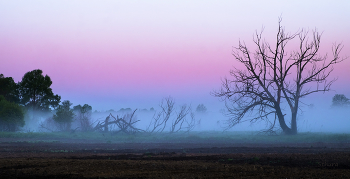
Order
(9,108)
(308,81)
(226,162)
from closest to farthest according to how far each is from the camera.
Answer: (226,162)
(308,81)
(9,108)

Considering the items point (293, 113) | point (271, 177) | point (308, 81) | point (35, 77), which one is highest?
point (35, 77)

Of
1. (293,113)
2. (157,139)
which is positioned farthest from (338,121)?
(157,139)

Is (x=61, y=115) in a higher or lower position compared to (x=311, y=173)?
higher

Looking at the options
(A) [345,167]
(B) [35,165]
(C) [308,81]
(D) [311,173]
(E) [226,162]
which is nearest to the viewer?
(D) [311,173]

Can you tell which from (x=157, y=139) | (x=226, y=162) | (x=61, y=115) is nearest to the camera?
(x=226, y=162)

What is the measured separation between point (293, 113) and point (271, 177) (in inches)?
957

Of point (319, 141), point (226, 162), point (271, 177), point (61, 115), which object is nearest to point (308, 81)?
point (319, 141)

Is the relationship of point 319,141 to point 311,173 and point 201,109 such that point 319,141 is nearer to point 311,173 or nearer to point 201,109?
point 311,173

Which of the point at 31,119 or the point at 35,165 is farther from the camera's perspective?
the point at 31,119

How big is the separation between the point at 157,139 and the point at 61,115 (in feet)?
61.9

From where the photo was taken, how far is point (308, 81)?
31.8m

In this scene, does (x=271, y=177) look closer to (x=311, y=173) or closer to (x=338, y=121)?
(x=311, y=173)

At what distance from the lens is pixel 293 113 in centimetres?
3231

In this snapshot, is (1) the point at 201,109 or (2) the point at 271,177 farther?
(1) the point at 201,109
